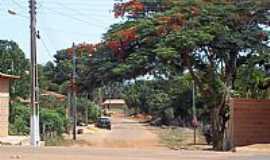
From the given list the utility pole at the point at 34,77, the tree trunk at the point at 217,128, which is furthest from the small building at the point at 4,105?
the tree trunk at the point at 217,128

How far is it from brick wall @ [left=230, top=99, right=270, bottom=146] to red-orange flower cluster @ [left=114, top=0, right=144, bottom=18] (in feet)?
26.6

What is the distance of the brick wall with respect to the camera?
28.0 meters

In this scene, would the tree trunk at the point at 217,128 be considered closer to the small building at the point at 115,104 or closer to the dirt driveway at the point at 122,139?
the dirt driveway at the point at 122,139

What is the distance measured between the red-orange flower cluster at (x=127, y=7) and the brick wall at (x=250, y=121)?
8.12 m

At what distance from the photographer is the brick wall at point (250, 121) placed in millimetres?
28000

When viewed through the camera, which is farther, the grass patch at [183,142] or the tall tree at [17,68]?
the tall tree at [17,68]

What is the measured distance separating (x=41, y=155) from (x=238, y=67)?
1660cm

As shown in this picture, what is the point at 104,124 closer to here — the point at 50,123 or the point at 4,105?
the point at 50,123

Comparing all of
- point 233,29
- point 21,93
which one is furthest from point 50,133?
point 233,29

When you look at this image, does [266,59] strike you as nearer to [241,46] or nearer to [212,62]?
[241,46]

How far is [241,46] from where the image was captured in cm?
3120

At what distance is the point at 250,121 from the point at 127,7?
937cm

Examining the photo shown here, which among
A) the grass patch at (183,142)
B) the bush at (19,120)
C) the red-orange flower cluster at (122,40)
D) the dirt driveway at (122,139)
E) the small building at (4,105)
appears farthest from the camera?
the bush at (19,120)

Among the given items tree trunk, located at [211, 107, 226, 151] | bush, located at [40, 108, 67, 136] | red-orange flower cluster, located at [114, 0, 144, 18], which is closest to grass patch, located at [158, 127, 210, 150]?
tree trunk, located at [211, 107, 226, 151]
